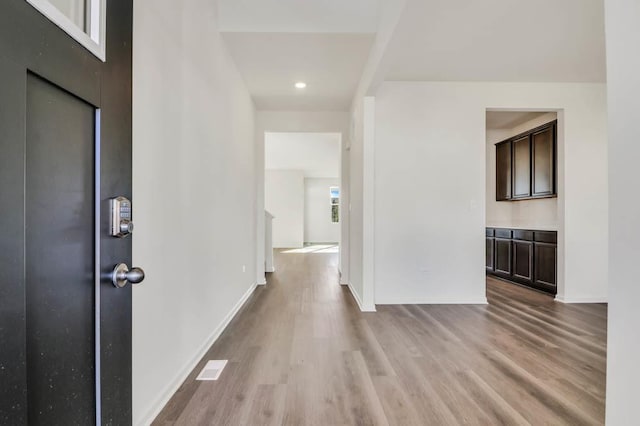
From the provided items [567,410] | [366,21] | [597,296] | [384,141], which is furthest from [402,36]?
[597,296]

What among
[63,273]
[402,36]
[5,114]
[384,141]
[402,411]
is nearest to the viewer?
[5,114]

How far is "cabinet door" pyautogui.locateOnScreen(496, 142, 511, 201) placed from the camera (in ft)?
15.4

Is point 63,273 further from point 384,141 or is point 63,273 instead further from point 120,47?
point 384,141

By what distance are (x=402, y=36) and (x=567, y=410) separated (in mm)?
2367

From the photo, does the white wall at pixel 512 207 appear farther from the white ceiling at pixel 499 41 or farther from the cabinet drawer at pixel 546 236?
the white ceiling at pixel 499 41

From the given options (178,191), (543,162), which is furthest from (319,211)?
(178,191)

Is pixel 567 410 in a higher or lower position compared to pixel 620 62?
lower

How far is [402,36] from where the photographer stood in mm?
2084

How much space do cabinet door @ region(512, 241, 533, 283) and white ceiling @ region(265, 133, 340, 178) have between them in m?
3.13

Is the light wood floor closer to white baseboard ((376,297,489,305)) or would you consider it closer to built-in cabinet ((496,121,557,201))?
white baseboard ((376,297,489,305))

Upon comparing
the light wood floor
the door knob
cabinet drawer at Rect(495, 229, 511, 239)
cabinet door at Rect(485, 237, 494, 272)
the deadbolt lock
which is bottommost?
the light wood floor

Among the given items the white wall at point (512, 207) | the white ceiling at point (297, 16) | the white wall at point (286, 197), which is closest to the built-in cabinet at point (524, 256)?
the white wall at point (512, 207)

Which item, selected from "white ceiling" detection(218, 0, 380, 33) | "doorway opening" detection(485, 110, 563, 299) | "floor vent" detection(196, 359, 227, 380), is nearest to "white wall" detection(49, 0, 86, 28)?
"floor vent" detection(196, 359, 227, 380)

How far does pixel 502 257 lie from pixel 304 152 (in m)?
4.57
